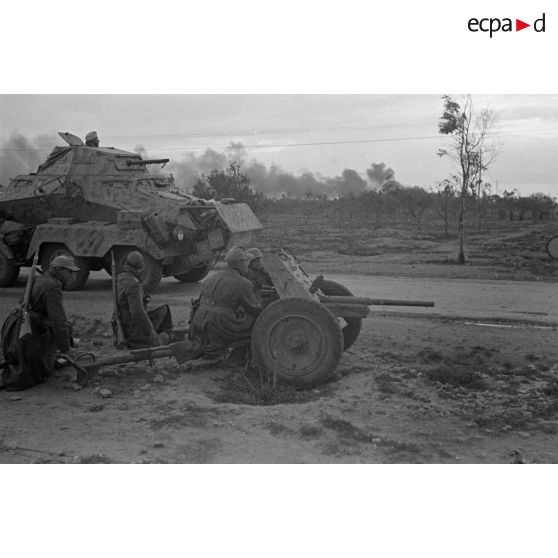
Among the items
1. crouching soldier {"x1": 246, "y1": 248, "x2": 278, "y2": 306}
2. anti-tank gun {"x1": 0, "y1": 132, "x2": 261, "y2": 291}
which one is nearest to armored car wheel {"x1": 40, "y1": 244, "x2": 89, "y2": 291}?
anti-tank gun {"x1": 0, "y1": 132, "x2": 261, "y2": 291}

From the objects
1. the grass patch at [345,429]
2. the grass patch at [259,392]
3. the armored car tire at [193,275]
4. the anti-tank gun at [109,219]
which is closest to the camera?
the grass patch at [345,429]

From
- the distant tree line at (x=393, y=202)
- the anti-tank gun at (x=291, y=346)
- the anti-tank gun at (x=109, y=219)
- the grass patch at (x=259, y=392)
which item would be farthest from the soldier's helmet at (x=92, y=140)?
the grass patch at (x=259, y=392)

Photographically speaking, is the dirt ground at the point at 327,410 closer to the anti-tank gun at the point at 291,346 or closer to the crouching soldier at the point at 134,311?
the anti-tank gun at the point at 291,346

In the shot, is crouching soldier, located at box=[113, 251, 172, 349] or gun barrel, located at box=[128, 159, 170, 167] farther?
gun barrel, located at box=[128, 159, 170, 167]

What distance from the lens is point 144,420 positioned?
580cm

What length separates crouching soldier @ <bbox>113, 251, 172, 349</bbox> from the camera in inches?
274

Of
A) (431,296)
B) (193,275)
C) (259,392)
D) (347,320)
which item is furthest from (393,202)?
(259,392)

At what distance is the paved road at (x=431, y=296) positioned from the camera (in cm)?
1002

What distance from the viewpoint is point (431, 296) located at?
11.5 m

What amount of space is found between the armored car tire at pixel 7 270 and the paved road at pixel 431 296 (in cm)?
18

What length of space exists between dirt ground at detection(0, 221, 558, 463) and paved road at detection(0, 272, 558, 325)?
147cm

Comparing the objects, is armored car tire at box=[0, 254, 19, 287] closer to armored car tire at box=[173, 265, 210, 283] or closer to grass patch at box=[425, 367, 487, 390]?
armored car tire at box=[173, 265, 210, 283]

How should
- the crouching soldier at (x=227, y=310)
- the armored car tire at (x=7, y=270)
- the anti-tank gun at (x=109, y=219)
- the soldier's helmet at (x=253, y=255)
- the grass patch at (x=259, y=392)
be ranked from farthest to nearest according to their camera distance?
the armored car tire at (x=7, y=270) < the anti-tank gun at (x=109, y=219) < the soldier's helmet at (x=253, y=255) < the crouching soldier at (x=227, y=310) < the grass patch at (x=259, y=392)

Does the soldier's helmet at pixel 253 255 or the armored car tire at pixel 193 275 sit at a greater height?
the soldier's helmet at pixel 253 255
